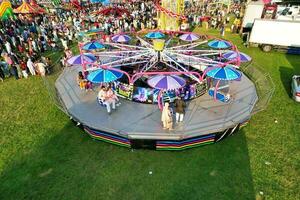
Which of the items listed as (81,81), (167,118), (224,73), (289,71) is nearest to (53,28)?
(81,81)

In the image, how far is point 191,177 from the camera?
32.4 feet

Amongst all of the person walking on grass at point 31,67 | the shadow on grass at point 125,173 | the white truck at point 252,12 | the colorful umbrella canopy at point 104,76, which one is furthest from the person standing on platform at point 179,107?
the white truck at point 252,12

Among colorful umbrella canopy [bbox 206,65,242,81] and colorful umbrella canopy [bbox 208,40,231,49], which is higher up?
colorful umbrella canopy [bbox 206,65,242,81]

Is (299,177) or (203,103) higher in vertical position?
(203,103)

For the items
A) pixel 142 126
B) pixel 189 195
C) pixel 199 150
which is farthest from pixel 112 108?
pixel 189 195

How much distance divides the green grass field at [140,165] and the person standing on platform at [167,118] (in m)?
1.25

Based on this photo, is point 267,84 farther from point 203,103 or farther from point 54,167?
point 54,167

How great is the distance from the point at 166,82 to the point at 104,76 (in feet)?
10.2

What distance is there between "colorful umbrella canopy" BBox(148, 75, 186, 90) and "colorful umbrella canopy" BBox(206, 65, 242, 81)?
5.84ft

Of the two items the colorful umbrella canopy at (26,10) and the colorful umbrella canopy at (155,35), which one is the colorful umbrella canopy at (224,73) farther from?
the colorful umbrella canopy at (26,10)

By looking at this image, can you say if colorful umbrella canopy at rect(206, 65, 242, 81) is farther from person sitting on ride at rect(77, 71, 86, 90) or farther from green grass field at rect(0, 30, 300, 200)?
person sitting on ride at rect(77, 71, 86, 90)

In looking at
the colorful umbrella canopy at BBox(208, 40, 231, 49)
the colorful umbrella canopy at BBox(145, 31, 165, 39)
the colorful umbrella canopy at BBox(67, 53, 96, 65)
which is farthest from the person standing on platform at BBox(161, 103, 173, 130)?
the colorful umbrella canopy at BBox(145, 31, 165, 39)

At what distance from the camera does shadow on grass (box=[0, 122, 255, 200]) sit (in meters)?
9.23

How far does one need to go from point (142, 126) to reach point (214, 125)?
340 centimetres
